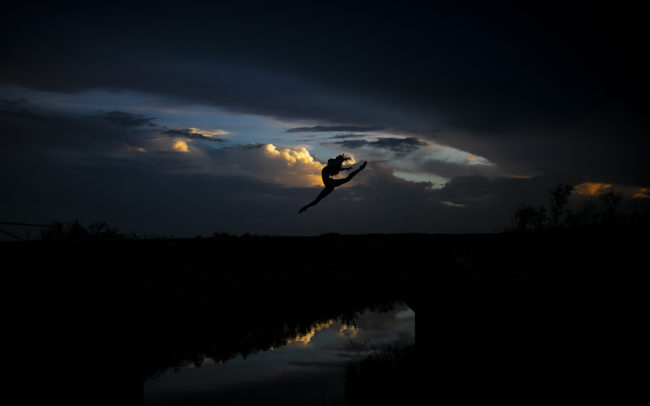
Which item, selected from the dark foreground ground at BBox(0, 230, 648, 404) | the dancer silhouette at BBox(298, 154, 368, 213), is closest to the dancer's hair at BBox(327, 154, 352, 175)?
the dancer silhouette at BBox(298, 154, 368, 213)

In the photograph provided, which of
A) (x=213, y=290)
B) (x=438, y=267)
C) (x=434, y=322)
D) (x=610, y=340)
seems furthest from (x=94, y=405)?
(x=610, y=340)

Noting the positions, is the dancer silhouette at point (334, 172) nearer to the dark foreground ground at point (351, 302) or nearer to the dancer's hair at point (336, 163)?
the dancer's hair at point (336, 163)

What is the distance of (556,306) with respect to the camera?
2.28 metres

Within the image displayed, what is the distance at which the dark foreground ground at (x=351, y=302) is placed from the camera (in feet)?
7.09

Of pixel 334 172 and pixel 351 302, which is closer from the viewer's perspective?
pixel 351 302

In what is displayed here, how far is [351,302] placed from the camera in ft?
6.75

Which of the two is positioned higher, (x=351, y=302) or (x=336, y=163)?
(x=336, y=163)

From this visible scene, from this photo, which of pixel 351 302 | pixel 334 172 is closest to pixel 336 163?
pixel 334 172

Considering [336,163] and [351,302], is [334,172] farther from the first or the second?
[351,302]

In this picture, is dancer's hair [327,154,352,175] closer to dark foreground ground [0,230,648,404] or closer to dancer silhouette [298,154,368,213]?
dancer silhouette [298,154,368,213]

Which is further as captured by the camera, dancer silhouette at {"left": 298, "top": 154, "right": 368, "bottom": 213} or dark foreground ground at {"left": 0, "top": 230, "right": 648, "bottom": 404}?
dancer silhouette at {"left": 298, "top": 154, "right": 368, "bottom": 213}

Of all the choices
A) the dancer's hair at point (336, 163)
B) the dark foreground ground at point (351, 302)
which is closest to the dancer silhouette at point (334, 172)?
the dancer's hair at point (336, 163)

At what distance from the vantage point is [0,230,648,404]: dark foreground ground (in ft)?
7.09

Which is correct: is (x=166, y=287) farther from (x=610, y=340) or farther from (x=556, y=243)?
(x=556, y=243)
